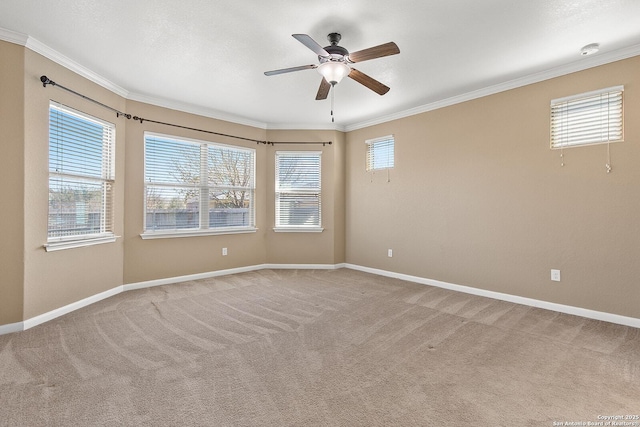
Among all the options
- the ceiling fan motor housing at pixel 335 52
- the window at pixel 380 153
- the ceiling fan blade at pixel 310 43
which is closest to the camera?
the ceiling fan blade at pixel 310 43

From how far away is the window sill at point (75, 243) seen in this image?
10.5ft

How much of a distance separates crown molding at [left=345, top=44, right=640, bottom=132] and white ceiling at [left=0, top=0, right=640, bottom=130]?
0.04ft

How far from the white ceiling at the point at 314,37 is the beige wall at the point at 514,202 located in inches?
16.5

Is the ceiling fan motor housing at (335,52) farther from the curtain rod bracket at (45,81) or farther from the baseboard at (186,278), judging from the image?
the baseboard at (186,278)

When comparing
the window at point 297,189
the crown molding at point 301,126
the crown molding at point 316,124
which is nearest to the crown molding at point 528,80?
the crown molding at point 316,124

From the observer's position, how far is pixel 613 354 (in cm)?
246

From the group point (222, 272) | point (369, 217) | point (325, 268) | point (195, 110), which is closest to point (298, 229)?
point (325, 268)

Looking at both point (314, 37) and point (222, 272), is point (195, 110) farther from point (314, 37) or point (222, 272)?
point (314, 37)

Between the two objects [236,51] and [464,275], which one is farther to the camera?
[464,275]

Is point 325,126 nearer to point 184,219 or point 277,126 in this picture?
point 277,126

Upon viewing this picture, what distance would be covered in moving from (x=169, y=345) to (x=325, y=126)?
14.3ft

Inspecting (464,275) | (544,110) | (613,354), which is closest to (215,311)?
(464,275)

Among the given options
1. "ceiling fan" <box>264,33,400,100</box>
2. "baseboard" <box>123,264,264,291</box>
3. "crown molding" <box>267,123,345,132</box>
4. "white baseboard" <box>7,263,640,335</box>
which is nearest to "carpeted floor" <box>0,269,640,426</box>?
"white baseboard" <box>7,263,640,335</box>

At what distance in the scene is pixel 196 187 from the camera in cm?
492
